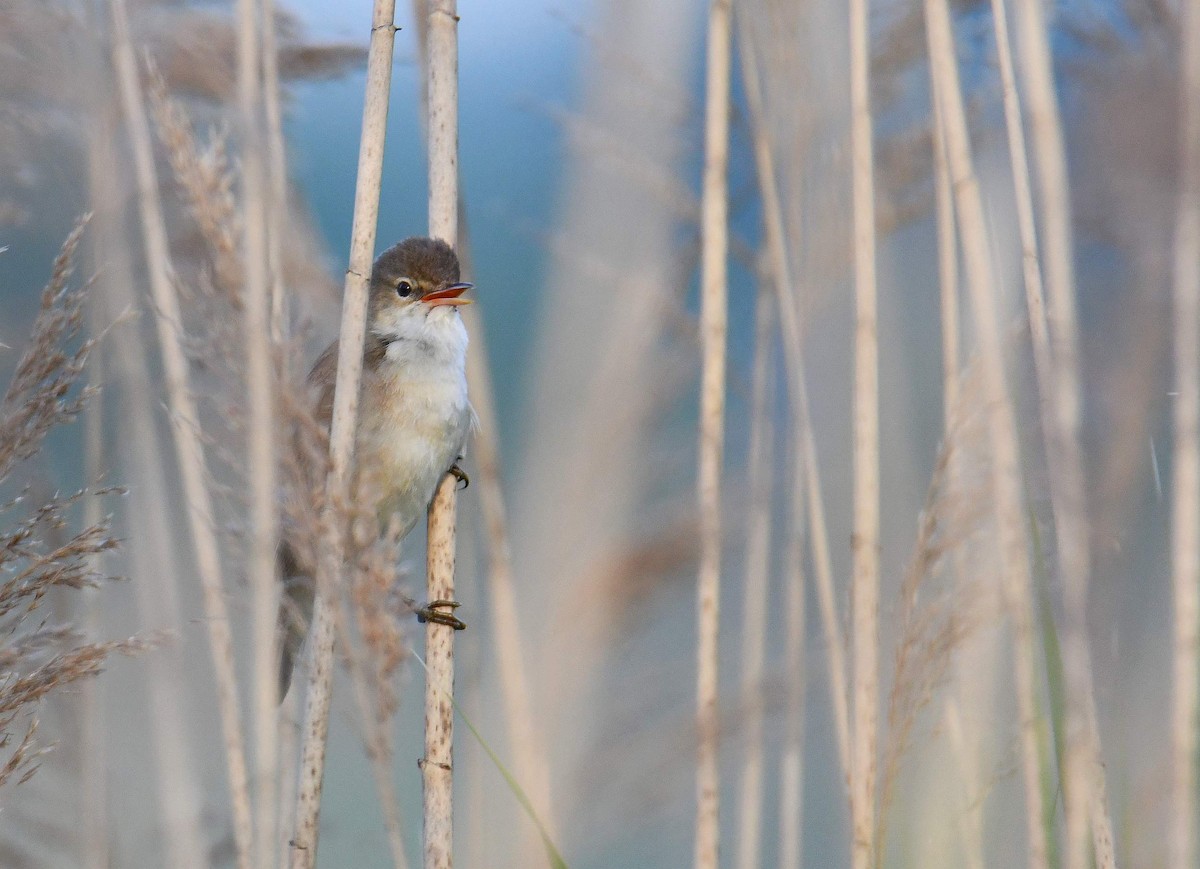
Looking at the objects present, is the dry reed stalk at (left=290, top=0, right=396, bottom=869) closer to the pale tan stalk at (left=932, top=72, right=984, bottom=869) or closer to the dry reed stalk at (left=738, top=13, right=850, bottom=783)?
the dry reed stalk at (left=738, top=13, right=850, bottom=783)

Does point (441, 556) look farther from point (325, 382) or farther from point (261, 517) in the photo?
point (325, 382)

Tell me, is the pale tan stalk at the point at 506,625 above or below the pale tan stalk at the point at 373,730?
above

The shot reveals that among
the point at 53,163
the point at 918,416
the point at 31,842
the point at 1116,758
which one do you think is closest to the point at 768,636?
the point at 918,416

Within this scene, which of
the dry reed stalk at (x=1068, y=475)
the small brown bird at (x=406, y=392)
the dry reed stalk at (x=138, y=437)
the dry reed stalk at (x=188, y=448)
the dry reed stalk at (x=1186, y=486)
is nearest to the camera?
the dry reed stalk at (x=1068, y=475)

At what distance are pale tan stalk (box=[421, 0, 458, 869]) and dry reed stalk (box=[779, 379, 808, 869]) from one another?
0.69 meters

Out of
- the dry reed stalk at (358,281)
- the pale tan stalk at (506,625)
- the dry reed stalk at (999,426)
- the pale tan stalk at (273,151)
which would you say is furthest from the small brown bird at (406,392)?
the dry reed stalk at (999,426)

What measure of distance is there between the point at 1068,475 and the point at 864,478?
46 cm

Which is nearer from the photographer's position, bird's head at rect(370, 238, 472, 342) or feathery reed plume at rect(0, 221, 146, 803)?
feathery reed plume at rect(0, 221, 146, 803)

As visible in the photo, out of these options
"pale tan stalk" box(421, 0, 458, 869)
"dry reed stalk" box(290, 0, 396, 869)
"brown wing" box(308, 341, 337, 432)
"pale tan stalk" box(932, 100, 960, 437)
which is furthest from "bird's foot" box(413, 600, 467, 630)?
"pale tan stalk" box(932, 100, 960, 437)

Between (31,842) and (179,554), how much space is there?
0.61 meters

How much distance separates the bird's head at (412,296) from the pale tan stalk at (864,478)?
731 millimetres

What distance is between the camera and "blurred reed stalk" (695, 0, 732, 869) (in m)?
1.87

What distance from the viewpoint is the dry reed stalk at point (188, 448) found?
1.77 metres

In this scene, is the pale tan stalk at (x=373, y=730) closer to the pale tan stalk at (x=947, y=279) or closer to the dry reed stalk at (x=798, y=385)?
the dry reed stalk at (x=798, y=385)
